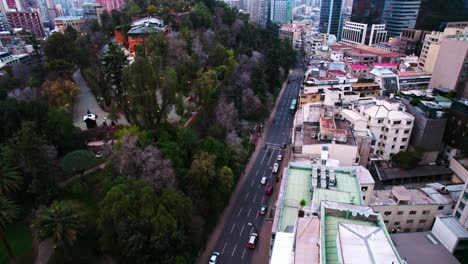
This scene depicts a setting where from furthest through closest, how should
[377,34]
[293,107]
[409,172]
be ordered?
[377,34] < [293,107] < [409,172]

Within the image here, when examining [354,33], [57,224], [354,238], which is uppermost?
[354,33]

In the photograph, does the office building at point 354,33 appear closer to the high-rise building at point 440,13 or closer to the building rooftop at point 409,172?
the high-rise building at point 440,13

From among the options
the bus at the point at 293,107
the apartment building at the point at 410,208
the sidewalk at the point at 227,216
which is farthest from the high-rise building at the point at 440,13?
the apartment building at the point at 410,208

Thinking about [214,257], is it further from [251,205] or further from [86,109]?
[86,109]

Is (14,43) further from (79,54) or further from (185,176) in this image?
(185,176)

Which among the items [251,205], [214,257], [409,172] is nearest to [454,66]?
[409,172]

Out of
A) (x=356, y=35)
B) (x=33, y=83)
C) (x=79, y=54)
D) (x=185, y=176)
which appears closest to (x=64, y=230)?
(x=185, y=176)

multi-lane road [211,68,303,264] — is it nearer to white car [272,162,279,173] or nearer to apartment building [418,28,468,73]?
white car [272,162,279,173]
